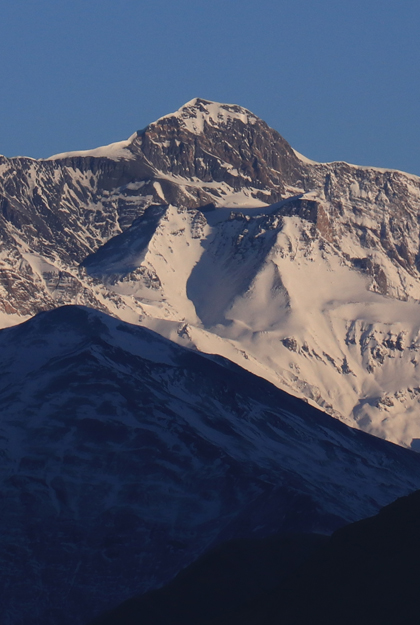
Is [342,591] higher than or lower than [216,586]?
higher

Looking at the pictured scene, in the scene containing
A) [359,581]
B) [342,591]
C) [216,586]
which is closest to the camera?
[342,591]

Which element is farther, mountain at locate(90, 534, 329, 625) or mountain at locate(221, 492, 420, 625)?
mountain at locate(90, 534, 329, 625)

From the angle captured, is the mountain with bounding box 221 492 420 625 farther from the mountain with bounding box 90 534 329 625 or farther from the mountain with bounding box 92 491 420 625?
the mountain with bounding box 90 534 329 625

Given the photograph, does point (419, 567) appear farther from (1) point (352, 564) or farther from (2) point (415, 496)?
(2) point (415, 496)

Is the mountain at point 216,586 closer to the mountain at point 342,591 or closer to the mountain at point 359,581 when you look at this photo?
the mountain at point 342,591

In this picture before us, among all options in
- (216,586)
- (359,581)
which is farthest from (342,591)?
(216,586)

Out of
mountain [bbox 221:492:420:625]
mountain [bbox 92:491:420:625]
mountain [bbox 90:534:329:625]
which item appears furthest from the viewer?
mountain [bbox 90:534:329:625]

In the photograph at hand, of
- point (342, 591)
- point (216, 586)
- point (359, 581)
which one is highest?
point (359, 581)

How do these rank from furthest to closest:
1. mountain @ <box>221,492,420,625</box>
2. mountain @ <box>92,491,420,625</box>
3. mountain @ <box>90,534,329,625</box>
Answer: mountain @ <box>90,534,329,625</box>
mountain @ <box>92,491,420,625</box>
mountain @ <box>221,492,420,625</box>

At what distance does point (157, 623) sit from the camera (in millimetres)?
162250

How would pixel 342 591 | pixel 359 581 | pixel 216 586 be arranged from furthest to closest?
pixel 216 586
pixel 359 581
pixel 342 591

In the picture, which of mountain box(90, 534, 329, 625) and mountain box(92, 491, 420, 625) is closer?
mountain box(92, 491, 420, 625)

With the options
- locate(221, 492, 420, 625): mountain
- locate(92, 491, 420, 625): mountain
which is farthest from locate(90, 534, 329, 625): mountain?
locate(221, 492, 420, 625): mountain

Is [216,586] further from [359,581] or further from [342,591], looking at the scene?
[342,591]
